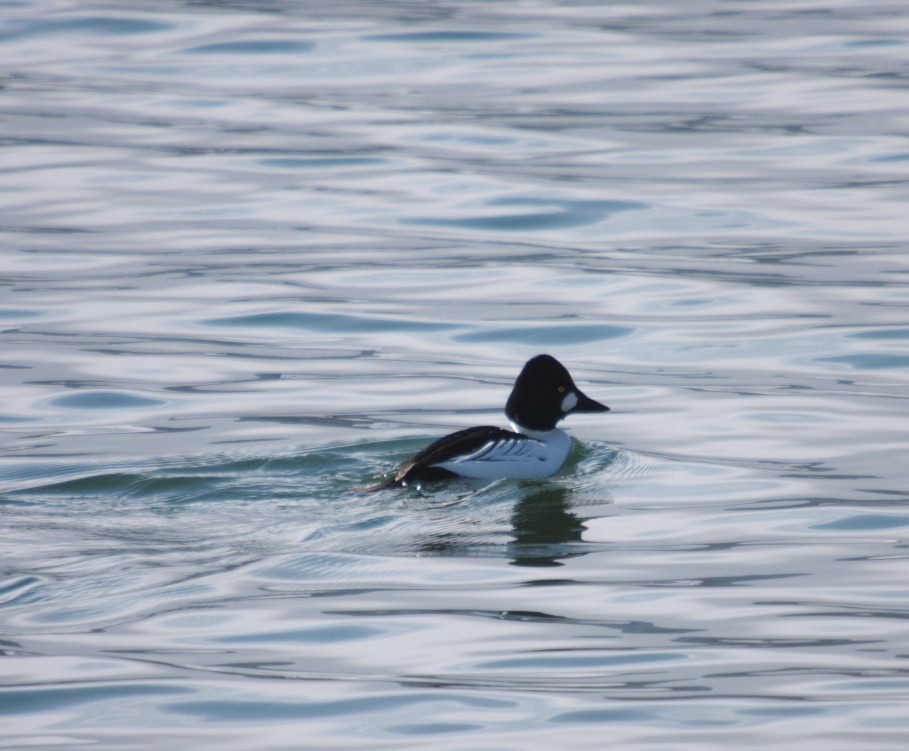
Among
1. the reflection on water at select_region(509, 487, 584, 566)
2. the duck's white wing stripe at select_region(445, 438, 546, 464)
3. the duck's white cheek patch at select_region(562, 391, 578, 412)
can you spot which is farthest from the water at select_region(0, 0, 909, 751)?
the duck's white cheek patch at select_region(562, 391, 578, 412)

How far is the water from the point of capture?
596 cm

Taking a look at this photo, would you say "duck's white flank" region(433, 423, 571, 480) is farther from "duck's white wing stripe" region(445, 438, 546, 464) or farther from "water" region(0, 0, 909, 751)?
"water" region(0, 0, 909, 751)

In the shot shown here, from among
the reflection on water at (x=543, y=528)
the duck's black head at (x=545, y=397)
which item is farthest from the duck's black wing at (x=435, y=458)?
the duck's black head at (x=545, y=397)

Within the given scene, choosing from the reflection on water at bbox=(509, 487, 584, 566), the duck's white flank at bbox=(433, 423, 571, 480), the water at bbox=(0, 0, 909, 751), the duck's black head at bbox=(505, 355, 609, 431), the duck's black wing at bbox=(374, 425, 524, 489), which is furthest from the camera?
the duck's black head at bbox=(505, 355, 609, 431)

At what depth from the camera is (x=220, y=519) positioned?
→ 8328mm

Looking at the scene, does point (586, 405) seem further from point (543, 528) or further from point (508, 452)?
point (543, 528)


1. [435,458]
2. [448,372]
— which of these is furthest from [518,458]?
[448,372]

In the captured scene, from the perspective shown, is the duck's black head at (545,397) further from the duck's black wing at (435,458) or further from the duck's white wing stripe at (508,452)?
the duck's black wing at (435,458)

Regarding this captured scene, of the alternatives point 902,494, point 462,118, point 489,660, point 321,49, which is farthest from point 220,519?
point 321,49

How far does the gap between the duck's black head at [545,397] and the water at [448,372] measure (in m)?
0.31

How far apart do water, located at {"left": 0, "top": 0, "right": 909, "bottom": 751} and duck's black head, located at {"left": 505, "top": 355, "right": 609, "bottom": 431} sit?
1.02ft

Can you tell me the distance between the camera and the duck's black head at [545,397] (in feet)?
31.6

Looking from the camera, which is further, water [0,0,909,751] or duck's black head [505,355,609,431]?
duck's black head [505,355,609,431]

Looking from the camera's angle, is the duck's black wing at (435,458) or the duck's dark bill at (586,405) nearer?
the duck's black wing at (435,458)
